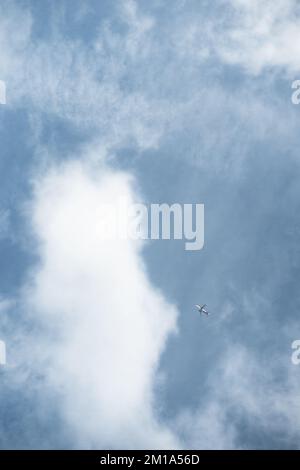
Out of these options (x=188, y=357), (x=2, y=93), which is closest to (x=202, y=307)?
(x=188, y=357)

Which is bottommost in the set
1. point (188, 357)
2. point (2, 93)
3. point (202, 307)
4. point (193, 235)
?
point (188, 357)
